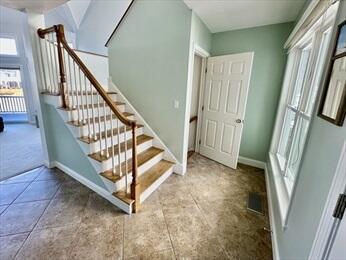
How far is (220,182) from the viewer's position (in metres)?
2.67

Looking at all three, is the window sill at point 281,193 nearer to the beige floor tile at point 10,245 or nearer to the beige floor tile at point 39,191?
the beige floor tile at point 10,245

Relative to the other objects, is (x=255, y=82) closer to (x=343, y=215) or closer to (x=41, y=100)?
(x=343, y=215)

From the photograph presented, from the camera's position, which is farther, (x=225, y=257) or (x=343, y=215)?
(x=225, y=257)

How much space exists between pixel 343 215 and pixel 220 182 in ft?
6.50

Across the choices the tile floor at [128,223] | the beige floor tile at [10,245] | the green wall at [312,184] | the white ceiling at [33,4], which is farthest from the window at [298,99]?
the white ceiling at [33,4]

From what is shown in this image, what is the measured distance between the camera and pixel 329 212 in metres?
0.79

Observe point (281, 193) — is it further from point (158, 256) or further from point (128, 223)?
point (128, 223)

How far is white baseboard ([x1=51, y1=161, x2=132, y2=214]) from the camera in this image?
78.8 inches

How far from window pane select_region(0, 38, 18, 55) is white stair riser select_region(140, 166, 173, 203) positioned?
6186 mm

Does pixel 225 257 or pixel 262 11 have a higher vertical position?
pixel 262 11

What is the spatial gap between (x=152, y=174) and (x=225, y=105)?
175 cm

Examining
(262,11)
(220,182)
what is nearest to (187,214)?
(220,182)

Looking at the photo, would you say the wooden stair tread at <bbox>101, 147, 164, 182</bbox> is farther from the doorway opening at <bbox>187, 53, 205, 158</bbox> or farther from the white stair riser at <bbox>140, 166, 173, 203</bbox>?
the doorway opening at <bbox>187, 53, 205, 158</bbox>

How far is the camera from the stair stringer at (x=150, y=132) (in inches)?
114
